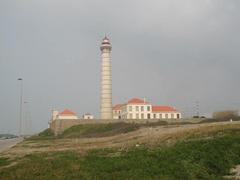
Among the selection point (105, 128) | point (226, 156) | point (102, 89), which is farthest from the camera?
point (102, 89)

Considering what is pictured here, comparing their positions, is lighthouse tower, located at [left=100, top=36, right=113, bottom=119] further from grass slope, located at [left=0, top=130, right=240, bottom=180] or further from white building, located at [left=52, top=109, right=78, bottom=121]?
grass slope, located at [left=0, top=130, right=240, bottom=180]

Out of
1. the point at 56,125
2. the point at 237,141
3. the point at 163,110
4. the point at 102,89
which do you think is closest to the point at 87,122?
the point at 56,125

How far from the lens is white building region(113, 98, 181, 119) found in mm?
82312

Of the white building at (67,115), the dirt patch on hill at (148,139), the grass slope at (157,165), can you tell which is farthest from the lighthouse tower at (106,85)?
the grass slope at (157,165)

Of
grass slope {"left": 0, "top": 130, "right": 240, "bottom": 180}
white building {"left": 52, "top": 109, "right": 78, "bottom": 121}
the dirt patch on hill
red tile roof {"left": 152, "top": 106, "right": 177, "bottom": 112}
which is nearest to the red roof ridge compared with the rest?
red tile roof {"left": 152, "top": 106, "right": 177, "bottom": 112}

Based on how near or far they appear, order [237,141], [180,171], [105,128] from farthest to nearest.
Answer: [105,128], [237,141], [180,171]

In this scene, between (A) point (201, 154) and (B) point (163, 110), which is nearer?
(A) point (201, 154)

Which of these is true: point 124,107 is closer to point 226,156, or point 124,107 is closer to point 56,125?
point 56,125

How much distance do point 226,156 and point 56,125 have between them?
195 ft

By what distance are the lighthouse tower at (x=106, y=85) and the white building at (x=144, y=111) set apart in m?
4.69

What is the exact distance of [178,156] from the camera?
43.8ft

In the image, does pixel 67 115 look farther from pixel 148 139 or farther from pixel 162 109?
pixel 148 139

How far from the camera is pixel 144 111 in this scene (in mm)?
83062

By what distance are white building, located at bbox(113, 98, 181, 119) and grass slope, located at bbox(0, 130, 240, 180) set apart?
67.1 m
